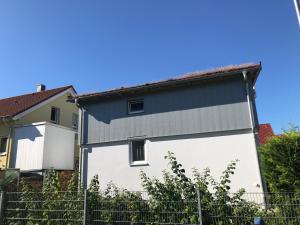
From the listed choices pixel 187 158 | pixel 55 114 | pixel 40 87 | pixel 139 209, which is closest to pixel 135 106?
pixel 187 158

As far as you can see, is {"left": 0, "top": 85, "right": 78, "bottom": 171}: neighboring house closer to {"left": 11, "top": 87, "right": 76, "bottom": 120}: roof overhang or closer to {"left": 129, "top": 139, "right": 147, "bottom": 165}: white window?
{"left": 11, "top": 87, "right": 76, "bottom": 120}: roof overhang

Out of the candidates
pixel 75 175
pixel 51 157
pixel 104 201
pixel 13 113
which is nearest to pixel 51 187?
pixel 75 175

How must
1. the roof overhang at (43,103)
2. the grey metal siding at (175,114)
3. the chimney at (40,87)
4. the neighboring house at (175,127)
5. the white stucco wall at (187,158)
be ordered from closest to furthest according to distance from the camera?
the white stucco wall at (187,158), the neighboring house at (175,127), the grey metal siding at (175,114), the roof overhang at (43,103), the chimney at (40,87)

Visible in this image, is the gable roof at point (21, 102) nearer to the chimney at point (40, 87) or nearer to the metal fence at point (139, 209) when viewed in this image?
the chimney at point (40, 87)

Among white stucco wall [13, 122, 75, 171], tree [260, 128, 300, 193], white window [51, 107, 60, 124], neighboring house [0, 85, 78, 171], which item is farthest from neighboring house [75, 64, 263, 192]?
white window [51, 107, 60, 124]

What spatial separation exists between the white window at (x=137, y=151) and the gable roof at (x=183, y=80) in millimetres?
2526

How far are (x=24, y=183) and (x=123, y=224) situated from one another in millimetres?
3869

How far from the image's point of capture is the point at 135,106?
1520 centimetres

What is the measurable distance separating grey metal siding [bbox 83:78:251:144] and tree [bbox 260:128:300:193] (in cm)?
314

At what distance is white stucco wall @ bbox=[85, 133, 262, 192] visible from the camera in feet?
39.5

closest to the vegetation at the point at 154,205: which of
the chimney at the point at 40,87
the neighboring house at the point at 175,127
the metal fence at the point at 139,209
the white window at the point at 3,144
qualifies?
the metal fence at the point at 139,209

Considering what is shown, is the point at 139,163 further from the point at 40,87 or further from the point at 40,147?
the point at 40,87

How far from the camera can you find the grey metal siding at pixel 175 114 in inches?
509

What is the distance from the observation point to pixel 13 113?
20.2 m
